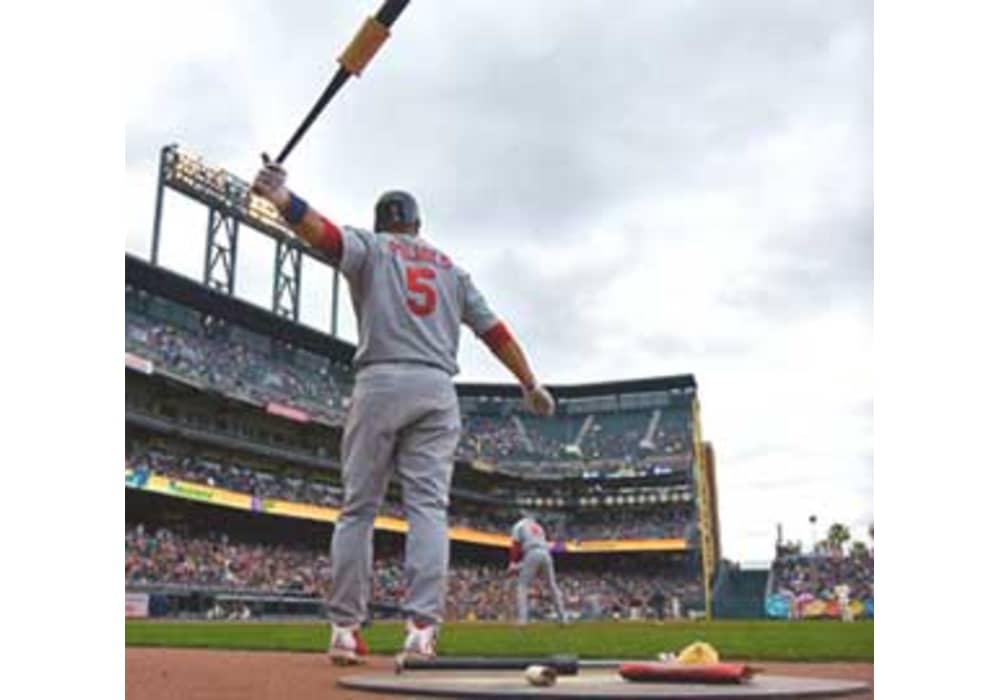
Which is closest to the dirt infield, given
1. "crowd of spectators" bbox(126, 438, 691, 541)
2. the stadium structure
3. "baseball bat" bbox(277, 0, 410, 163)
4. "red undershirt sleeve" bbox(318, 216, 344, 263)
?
"red undershirt sleeve" bbox(318, 216, 344, 263)

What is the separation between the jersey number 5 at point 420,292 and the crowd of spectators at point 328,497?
1960 centimetres

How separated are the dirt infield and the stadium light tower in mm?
25990

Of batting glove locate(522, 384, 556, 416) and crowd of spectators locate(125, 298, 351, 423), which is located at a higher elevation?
crowd of spectators locate(125, 298, 351, 423)

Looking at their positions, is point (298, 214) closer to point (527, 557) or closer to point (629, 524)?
point (527, 557)

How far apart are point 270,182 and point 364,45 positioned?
62cm

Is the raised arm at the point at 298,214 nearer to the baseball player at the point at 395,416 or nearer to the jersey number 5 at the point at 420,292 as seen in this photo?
the baseball player at the point at 395,416

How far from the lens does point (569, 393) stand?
52.4 meters

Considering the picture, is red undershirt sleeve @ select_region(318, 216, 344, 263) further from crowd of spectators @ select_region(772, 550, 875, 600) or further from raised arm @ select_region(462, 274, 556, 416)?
crowd of spectators @ select_region(772, 550, 875, 600)

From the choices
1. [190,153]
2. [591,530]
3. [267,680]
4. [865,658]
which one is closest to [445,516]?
[267,680]

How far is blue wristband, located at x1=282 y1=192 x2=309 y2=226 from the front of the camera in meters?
3.61

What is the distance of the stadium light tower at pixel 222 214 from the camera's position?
100 feet

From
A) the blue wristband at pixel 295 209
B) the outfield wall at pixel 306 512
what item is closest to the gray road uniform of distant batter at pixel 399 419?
the blue wristband at pixel 295 209

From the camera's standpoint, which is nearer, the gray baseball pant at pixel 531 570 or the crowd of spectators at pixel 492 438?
the gray baseball pant at pixel 531 570

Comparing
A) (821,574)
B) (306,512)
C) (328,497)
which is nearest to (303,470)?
(328,497)
